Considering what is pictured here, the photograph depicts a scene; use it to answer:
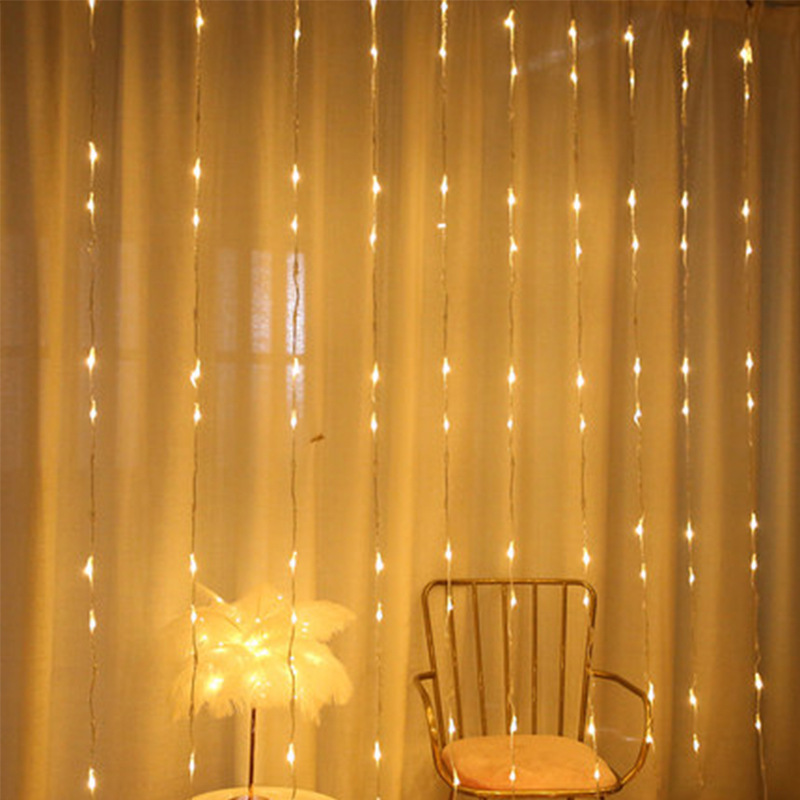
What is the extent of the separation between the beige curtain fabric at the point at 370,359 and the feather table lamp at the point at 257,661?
0.44 meters

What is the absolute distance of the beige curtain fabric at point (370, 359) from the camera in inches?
118

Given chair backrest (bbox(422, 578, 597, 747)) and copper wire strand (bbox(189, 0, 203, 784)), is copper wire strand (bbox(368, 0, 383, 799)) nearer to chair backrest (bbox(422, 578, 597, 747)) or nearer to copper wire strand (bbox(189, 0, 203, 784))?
chair backrest (bbox(422, 578, 597, 747))

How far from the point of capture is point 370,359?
10.6 feet

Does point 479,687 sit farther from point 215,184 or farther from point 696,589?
point 215,184

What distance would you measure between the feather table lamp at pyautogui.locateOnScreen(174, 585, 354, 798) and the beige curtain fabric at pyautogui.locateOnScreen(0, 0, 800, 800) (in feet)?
1.43

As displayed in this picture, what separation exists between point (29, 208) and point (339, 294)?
910 millimetres

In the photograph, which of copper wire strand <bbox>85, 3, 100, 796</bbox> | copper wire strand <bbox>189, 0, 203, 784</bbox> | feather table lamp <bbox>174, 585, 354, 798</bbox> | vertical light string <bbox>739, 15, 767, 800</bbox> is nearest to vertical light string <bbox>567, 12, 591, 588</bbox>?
vertical light string <bbox>739, 15, 767, 800</bbox>

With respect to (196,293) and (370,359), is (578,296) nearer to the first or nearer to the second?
(370,359)

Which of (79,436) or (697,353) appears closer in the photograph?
(79,436)

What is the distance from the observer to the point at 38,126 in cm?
299

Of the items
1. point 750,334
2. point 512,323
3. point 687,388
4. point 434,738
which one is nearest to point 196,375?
point 512,323

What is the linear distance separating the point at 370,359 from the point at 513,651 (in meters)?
1.02

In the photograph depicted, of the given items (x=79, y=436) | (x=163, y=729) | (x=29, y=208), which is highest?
(x=29, y=208)

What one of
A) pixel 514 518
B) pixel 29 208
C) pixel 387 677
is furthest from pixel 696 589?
pixel 29 208
